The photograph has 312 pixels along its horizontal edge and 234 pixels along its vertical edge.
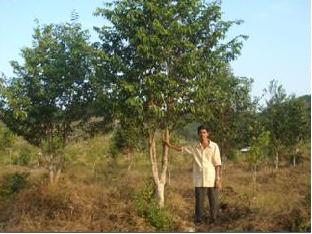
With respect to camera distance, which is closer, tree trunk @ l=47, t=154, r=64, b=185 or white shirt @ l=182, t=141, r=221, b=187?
white shirt @ l=182, t=141, r=221, b=187

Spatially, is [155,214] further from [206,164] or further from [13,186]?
[13,186]

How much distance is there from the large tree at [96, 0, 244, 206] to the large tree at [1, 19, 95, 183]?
4.02 m

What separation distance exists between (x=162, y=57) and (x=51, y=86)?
18.2ft

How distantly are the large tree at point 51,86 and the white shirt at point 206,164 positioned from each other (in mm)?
A: 6273

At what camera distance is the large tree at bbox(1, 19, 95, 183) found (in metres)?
13.9

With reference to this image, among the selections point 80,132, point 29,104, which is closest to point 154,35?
point 29,104

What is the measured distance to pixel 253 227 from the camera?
800 cm

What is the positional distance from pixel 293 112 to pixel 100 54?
13.7m

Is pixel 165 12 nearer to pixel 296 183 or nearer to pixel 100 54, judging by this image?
pixel 100 54

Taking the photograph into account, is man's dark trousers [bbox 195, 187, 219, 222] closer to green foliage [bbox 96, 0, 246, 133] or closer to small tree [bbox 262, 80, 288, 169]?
green foliage [bbox 96, 0, 246, 133]

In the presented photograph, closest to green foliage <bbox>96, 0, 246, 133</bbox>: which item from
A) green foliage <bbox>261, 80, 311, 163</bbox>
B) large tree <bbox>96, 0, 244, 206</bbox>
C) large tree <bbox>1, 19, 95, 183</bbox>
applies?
large tree <bbox>96, 0, 244, 206</bbox>

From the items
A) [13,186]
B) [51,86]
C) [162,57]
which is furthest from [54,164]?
[162,57]

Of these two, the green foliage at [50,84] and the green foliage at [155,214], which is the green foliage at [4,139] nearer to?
the green foliage at [50,84]

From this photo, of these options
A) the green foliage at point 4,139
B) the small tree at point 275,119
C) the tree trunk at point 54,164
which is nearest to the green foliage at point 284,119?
the small tree at point 275,119
